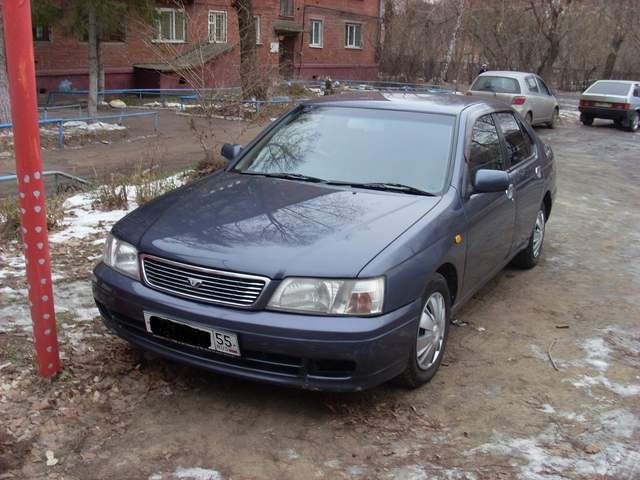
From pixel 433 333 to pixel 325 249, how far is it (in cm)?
90

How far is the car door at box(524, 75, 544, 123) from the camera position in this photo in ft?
58.1

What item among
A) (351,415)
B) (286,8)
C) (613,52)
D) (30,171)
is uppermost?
(286,8)

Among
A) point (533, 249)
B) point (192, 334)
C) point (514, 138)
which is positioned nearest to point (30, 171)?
point (192, 334)

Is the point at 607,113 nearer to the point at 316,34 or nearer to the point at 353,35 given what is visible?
the point at 316,34

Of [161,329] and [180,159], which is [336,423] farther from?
[180,159]

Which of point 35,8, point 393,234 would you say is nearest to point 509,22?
point 35,8

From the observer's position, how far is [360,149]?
4.45m

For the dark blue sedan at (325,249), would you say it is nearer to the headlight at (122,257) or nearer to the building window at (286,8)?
the headlight at (122,257)

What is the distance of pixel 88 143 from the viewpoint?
15375mm

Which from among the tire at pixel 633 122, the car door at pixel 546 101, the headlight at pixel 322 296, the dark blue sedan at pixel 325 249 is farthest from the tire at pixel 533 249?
the tire at pixel 633 122

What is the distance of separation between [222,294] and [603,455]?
2.01m

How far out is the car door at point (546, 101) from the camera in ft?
61.3

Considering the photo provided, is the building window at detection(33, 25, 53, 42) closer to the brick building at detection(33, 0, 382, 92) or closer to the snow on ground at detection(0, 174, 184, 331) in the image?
the brick building at detection(33, 0, 382, 92)

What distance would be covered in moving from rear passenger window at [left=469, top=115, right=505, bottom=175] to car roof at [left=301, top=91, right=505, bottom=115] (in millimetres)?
171
